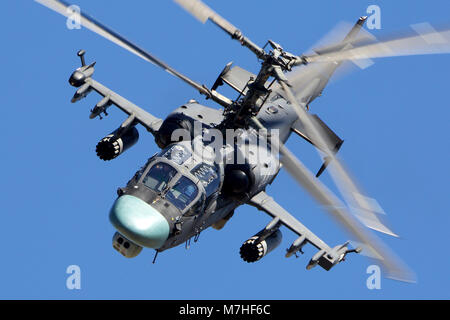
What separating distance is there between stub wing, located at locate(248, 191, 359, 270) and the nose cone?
632 cm

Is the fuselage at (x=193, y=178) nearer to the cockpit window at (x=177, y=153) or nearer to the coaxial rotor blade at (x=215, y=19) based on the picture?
the cockpit window at (x=177, y=153)

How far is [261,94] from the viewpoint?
42625 mm

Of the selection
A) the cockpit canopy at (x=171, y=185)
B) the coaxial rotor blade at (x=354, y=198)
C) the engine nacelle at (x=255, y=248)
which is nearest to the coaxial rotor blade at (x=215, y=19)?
the coaxial rotor blade at (x=354, y=198)

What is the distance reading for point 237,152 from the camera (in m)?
42.8

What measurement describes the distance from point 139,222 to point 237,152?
21.4ft

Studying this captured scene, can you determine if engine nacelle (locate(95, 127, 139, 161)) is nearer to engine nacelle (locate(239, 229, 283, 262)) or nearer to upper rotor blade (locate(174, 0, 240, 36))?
engine nacelle (locate(239, 229, 283, 262))

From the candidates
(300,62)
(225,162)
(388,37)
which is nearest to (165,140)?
(225,162)

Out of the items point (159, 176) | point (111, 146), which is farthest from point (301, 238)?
point (111, 146)

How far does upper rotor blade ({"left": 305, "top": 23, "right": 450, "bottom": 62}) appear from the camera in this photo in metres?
38.4

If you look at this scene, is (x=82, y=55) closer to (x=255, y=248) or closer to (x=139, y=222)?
(x=139, y=222)

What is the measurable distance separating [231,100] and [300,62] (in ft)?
11.6

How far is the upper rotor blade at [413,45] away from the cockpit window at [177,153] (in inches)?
313

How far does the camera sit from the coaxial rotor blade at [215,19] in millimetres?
38031

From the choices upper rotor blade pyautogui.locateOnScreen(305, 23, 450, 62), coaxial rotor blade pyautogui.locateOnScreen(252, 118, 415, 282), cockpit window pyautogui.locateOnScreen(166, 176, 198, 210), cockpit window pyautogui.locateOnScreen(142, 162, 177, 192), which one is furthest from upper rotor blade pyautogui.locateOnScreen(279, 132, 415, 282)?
upper rotor blade pyautogui.locateOnScreen(305, 23, 450, 62)
